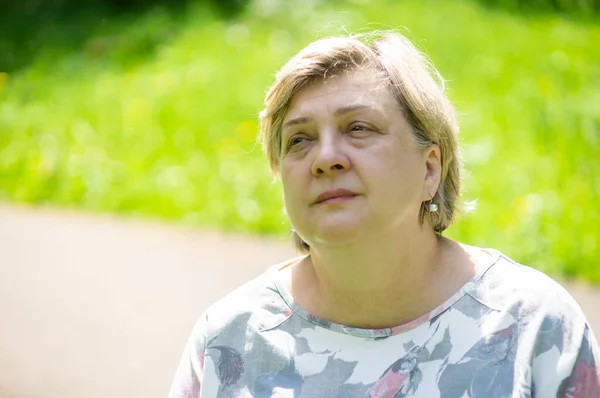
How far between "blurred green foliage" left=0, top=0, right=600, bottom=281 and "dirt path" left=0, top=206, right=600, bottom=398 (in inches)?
13.3

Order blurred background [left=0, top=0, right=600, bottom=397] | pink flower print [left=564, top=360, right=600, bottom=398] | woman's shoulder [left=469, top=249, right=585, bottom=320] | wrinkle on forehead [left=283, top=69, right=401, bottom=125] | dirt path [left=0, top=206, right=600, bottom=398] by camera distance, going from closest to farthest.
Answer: pink flower print [left=564, top=360, right=600, bottom=398], woman's shoulder [left=469, top=249, right=585, bottom=320], wrinkle on forehead [left=283, top=69, right=401, bottom=125], dirt path [left=0, top=206, right=600, bottom=398], blurred background [left=0, top=0, right=600, bottom=397]

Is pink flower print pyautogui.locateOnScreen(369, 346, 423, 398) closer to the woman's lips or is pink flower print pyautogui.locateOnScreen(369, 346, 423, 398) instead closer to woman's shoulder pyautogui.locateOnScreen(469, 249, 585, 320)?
woman's shoulder pyautogui.locateOnScreen(469, 249, 585, 320)

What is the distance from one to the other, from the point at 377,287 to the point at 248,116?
5.15 meters

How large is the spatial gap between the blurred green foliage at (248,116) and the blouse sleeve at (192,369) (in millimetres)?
2850

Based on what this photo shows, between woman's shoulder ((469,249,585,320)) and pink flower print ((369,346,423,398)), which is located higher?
woman's shoulder ((469,249,585,320))

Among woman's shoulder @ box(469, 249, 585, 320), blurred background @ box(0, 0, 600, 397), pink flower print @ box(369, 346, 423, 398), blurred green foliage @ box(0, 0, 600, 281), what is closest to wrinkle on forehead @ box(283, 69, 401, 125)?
woman's shoulder @ box(469, 249, 585, 320)

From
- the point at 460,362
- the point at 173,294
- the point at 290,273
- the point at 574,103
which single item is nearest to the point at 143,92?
the point at 173,294

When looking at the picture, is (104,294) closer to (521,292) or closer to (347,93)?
(347,93)

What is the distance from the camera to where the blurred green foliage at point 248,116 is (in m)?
5.34

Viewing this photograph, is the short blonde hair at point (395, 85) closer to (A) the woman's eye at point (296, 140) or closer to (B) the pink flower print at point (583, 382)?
(A) the woman's eye at point (296, 140)

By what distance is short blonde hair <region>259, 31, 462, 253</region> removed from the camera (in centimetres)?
218

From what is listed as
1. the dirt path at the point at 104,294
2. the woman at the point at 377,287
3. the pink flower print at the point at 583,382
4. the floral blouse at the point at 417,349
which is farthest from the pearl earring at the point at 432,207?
the dirt path at the point at 104,294

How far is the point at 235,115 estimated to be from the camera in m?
7.31

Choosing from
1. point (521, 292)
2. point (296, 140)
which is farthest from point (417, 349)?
point (296, 140)
